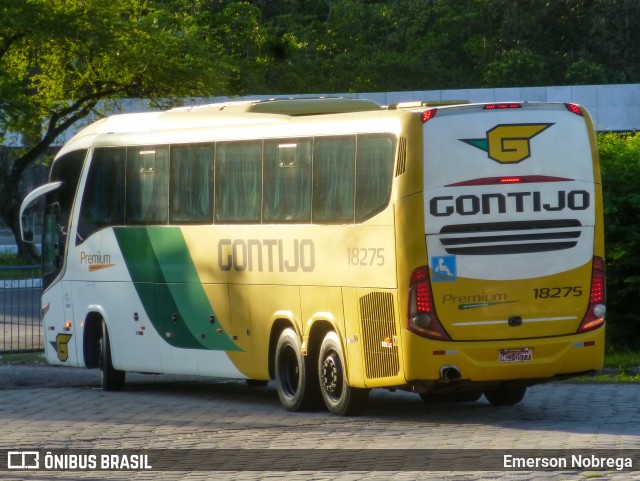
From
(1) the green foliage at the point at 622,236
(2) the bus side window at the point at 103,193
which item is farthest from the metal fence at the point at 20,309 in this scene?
(1) the green foliage at the point at 622,236

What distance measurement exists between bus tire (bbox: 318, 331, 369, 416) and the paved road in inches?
6.0

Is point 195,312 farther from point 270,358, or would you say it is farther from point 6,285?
point 6,285

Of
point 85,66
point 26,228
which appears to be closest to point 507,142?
point 26,228

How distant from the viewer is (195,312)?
1711 centimetres

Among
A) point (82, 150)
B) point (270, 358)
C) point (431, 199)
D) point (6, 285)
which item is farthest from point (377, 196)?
point (6, 285)

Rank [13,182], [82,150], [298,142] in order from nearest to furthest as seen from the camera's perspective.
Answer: [298,142] < [82,150] < [13,182]

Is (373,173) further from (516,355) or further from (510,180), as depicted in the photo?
(516,355)

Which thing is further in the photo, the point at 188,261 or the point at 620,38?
the point at 620,38

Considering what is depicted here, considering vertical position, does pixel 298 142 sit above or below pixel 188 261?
above

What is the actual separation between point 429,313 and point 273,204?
9.48 feet

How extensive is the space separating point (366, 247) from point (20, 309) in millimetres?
13181

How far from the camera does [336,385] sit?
1468 centimetres

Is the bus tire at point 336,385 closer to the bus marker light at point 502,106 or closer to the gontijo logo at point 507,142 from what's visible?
the gontijo logo at point 507,142

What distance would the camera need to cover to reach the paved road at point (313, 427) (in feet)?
33.9
